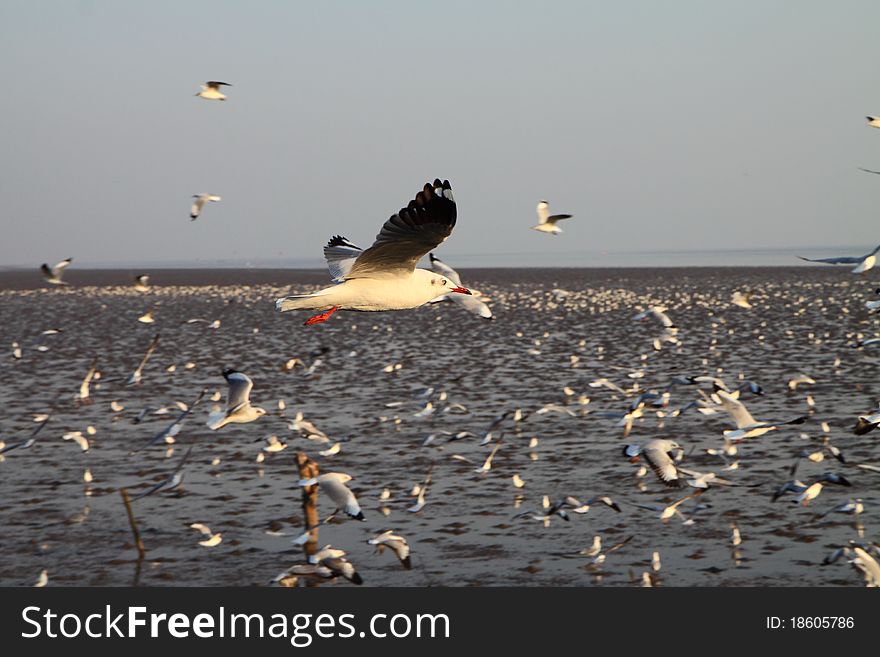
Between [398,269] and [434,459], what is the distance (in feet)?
22.6

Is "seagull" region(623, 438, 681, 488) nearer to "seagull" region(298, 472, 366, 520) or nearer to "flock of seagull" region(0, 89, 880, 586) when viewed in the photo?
"flock of seagull" region(0, 89, 880, 586)

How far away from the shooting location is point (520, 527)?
13742 millimetres

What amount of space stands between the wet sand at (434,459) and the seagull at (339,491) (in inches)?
36.2

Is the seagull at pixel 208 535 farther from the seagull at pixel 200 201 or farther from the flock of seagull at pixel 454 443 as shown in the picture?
the seagull at pixel 200 201

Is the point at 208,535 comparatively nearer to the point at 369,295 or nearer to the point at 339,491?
the point at 339,491

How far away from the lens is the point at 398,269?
11.2 metres

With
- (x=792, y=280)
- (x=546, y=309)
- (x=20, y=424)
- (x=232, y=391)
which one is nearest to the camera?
(x=232, y=391)

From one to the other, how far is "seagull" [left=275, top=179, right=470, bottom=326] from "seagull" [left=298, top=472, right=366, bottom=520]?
1731mm

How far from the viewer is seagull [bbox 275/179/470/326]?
964 cm

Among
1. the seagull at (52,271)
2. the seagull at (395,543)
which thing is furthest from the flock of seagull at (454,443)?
the seagull at (52,271)

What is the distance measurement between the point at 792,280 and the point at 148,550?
2961 inches

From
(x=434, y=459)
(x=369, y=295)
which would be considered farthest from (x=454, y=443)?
(x=369, y=295)

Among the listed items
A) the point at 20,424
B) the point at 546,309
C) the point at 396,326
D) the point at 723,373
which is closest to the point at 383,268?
the point at 20,424

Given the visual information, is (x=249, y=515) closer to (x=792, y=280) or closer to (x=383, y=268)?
(x=383, y=268)
